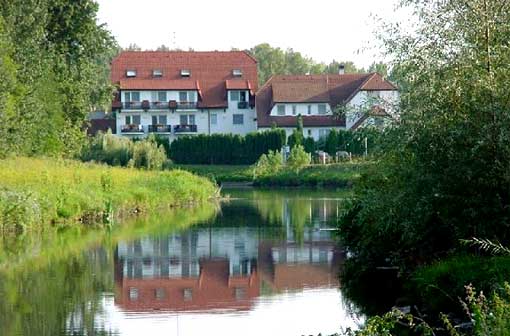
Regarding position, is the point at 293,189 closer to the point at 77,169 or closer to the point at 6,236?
the point at 77,169

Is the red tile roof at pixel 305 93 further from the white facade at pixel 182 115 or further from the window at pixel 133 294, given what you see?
the window at pixel 133 294

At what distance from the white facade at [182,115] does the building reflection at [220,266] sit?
51.9 metres

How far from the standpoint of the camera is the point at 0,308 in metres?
19.5

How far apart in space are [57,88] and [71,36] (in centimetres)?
357

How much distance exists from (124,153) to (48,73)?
10.6m

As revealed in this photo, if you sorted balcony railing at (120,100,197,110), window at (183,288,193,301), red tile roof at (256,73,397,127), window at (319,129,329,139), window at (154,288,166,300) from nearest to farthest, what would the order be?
window at (183,288,193,301) < window at (154,288,166,300) < window at (319,129,329,139) < red tile roof at (256,73,397,127) < balcony railing at (120,100,197,110)

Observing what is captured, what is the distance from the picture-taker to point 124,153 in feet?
202

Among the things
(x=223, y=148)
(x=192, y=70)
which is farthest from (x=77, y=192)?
(x=192, y=70)

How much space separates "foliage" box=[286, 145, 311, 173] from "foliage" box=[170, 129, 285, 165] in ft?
19.6

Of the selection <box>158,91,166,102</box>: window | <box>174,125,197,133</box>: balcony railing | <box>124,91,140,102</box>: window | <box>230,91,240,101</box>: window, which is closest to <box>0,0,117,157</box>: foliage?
<box>124,91,140,102</box>: window

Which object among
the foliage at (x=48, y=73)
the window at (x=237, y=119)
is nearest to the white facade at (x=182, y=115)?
the window at (x=237, y=119)

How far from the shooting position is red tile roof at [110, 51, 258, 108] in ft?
293

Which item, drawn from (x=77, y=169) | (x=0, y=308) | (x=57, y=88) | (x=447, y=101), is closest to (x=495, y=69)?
(x=447, y=101)

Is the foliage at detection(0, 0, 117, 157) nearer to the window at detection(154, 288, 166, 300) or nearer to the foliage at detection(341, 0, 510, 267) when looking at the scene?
the window at detection(154, 288, 166, 300)
